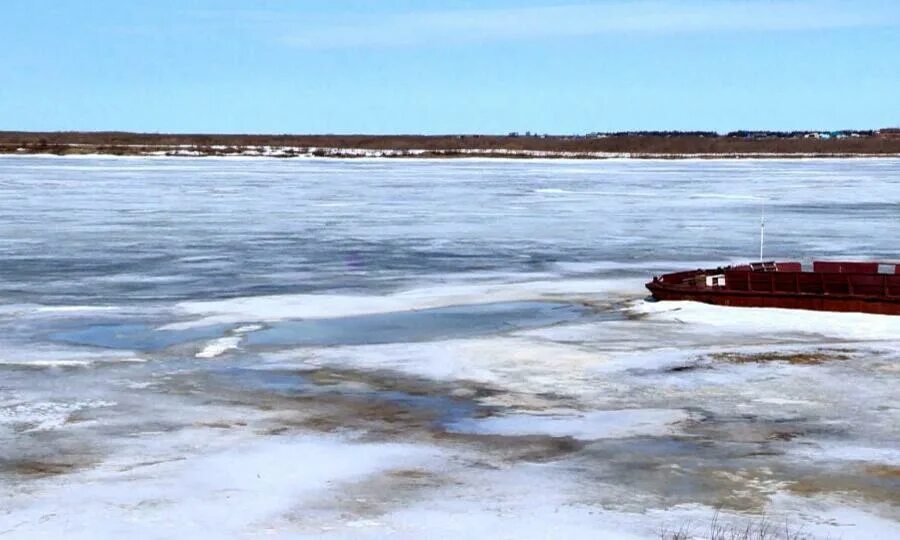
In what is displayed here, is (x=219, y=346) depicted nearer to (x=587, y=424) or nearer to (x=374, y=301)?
(x=374, y=301)

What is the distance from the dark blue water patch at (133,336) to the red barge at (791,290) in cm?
675

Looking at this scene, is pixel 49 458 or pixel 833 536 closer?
pixel 833 536

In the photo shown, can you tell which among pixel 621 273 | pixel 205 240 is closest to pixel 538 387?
pixel 621 273

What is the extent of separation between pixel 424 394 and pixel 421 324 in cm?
454

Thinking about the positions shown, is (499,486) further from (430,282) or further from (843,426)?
(430,282)

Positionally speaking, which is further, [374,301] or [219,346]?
[374,301]

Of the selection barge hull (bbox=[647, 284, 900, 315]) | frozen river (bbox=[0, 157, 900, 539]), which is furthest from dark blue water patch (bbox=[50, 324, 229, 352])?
barge hull (bbox=[647, 284, 900, 315])

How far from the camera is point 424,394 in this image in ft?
42.5

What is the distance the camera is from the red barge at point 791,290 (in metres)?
18.6

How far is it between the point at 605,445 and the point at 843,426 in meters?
2.16

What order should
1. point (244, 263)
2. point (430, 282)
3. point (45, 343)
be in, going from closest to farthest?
1. point (45, 343)
2. point (430, 282)
3. point (244, 263)

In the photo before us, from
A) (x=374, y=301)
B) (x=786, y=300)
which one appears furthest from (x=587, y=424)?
(x=374, y=301)

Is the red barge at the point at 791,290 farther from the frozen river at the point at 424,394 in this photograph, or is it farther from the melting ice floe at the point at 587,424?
the melting ice floe at the point at 587,424

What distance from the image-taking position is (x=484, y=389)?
13.2m
